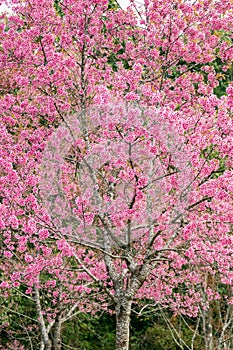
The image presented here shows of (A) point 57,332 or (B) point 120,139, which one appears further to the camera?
(A) point 57,332

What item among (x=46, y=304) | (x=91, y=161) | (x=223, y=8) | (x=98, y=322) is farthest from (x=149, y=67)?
(x=98, y=322)

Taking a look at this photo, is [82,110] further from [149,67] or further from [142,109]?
[149,67]

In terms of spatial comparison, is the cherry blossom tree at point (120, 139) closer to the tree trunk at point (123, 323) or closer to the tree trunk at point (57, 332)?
the tree trunk at point (123, 323)

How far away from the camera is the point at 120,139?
466cm

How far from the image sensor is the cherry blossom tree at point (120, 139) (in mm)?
4488

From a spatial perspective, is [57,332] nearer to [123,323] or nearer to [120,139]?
[123,323]

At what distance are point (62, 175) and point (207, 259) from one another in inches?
75.6

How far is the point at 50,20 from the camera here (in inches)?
207

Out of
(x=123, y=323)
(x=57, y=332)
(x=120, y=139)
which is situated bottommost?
(x=123, y=323)

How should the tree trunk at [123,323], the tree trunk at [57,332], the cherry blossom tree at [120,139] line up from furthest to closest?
the tree trunk at [57,332]
the tree trunk at [123,323]
the cherry blossom tree at [120,139]

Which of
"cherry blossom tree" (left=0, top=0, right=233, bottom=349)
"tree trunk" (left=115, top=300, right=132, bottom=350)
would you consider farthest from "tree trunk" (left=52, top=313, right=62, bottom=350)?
"tree trunk" (left=115, top=300, right=132, bottom=350)

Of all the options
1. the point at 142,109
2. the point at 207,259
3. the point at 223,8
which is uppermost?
the point at 223,8

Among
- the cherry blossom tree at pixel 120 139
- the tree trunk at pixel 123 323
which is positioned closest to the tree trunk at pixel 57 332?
the cherry blossom tree at pixel 120 139

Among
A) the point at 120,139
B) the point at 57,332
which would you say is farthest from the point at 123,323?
the point at 57,332
